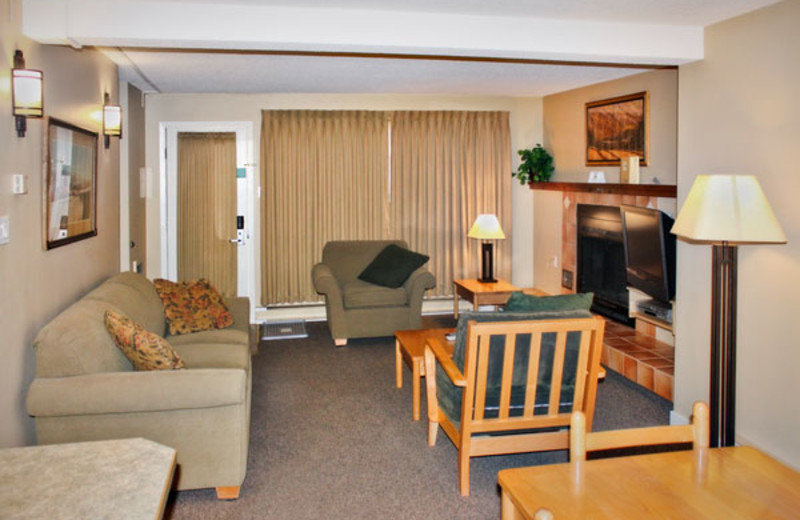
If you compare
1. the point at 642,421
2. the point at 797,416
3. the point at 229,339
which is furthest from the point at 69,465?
the point at 642,421

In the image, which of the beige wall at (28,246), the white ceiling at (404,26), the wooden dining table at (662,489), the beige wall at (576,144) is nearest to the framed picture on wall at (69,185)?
the beige wall at (28,246)

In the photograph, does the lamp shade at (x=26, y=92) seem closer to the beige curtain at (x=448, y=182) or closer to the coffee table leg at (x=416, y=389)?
the coffee table leg at (x=416, y=389)

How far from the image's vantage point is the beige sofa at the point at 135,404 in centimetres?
297

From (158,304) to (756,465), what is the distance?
3.82 m

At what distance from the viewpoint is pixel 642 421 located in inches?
170

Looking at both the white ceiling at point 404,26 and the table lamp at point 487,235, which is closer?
the white ceiling at point 404,26

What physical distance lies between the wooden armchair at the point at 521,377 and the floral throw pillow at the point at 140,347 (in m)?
1.31

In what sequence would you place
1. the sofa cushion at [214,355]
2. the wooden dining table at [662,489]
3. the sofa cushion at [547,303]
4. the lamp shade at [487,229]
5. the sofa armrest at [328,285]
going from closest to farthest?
the wooden dining table at [662,489] < the sofa cushion at [547,303] < the sofa cushion at [214,355] < the sofa armrest at [328,285] < the lamp shade at [487,229]

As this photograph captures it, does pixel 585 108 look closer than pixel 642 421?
No

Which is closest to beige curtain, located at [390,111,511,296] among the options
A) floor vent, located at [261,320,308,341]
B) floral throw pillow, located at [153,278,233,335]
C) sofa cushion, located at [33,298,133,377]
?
floor vent, located at [261,320,308,341]

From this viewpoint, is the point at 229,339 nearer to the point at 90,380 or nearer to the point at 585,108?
the point at 90,380

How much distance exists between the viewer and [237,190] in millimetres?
7129

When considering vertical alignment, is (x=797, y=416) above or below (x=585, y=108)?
below

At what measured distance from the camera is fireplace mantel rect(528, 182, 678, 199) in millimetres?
5008
